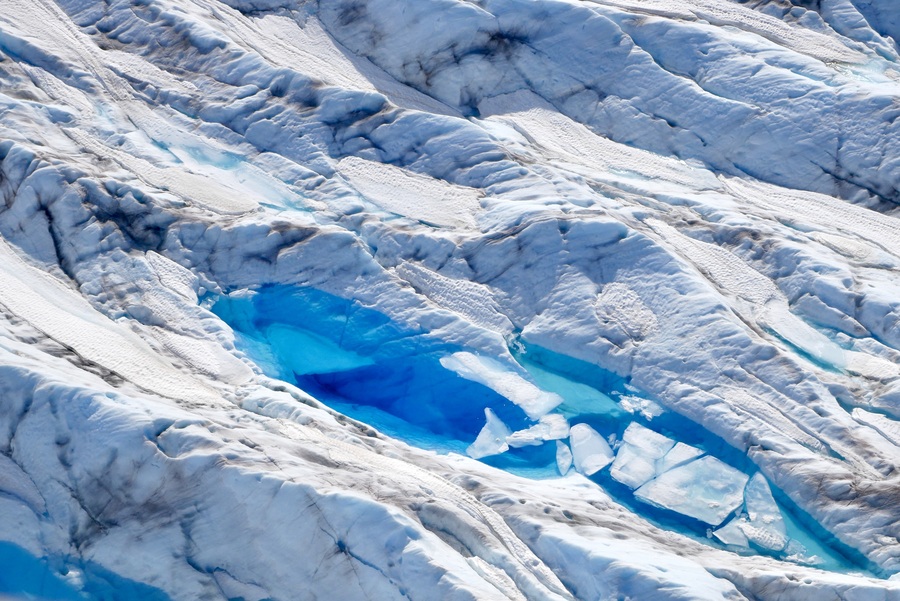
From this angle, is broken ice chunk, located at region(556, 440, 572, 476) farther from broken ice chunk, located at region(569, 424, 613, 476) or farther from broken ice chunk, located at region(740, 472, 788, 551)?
broken ice chunk, located at region(740, 472, 788, 551)

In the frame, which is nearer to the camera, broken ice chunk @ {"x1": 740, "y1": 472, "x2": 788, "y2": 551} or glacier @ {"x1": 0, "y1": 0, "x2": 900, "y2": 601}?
glacier @ {"x1": 0, "y1": 0, "x2": 900, "y2": 601}

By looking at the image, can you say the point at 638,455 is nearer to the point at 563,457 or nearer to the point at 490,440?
the point at 563,457

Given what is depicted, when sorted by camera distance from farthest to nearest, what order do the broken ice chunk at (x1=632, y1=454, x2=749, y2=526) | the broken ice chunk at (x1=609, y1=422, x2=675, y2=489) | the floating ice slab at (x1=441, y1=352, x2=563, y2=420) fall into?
1. the floating ice slab at (x1=441, y1=352, x2=563, y2=420)
2. the broken ice chunk at (x1=609, y1=422, x2=675, y2=489)
3. the broken ice chunk at (x1=632, y1=454, x2=749, y2=526)

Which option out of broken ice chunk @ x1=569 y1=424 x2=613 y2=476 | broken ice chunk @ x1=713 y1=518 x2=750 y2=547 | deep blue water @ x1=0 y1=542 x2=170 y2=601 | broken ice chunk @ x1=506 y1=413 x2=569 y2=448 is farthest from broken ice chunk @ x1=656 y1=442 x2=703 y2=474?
deep blue water @ x1=0 y1=542 x2=170 y2=601

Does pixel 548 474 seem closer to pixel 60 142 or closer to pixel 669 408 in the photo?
pixel 669 408

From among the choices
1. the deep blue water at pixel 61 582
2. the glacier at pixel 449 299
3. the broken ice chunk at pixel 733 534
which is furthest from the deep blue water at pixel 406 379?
the deep blue water at pixel 61 582

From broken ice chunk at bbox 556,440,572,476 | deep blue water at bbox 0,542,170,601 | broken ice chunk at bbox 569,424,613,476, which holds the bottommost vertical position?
deep blue water at bbox 0,542,170,601
